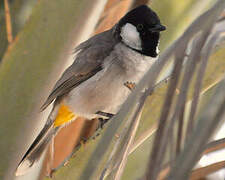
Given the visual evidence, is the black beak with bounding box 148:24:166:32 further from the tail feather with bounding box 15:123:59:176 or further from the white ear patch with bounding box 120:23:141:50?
the tail feather with bounding box 15:123:59:176

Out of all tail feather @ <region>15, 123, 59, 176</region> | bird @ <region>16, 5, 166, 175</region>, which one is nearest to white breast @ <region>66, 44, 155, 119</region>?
bird @ <region>16, 5, 166, 175</region>

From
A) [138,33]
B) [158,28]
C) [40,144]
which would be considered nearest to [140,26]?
[138,33]

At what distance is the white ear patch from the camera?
6.33 ft

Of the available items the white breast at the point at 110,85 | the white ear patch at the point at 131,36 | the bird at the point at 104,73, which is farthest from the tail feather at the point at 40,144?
the white ear patch at the point at 131,36

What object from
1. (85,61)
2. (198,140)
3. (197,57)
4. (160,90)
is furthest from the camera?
(85,61)

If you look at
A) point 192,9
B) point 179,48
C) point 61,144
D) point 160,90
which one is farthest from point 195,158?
point 61,144

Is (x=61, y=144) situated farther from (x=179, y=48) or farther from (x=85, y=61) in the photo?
(x=179, y=48)

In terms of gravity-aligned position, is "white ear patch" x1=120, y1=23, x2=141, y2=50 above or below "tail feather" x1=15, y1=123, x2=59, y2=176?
above

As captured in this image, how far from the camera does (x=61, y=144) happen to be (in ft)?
5.74

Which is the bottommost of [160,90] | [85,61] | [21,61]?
[85,61]

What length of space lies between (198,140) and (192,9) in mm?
1061

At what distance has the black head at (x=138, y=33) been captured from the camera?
1.86m

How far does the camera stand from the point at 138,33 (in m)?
1.93

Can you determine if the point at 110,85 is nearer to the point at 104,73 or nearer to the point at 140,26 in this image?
the point at 104,73
